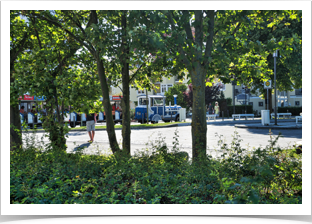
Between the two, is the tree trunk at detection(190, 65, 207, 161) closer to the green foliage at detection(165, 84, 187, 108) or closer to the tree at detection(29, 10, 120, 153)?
the tree at detection(29, 10, 120, 153)

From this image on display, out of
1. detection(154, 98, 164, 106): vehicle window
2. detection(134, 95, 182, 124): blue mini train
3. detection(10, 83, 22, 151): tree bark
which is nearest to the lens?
detection(10, 83, 22, 151): tree bark

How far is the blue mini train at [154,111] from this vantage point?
24047 mm

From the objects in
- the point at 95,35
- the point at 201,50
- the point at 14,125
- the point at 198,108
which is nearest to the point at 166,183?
the point at 198,108

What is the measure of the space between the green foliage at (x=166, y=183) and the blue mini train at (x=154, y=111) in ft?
61.2

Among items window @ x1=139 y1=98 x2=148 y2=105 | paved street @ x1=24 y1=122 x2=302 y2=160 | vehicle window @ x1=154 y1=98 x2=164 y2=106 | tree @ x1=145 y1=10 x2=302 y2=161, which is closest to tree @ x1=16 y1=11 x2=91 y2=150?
paved street @ x1=24 y1=122 x2=302 y2=160

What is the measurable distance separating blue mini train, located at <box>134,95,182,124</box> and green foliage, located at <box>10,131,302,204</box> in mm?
18654

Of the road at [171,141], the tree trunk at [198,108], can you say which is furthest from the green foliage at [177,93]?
the tree trunk at [198,108]

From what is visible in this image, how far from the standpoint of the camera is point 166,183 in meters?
3.86

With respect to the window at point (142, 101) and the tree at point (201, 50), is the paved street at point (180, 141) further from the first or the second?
the window at point (142, 101)

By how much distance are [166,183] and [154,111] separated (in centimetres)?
2064

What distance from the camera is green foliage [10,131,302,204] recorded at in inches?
126
